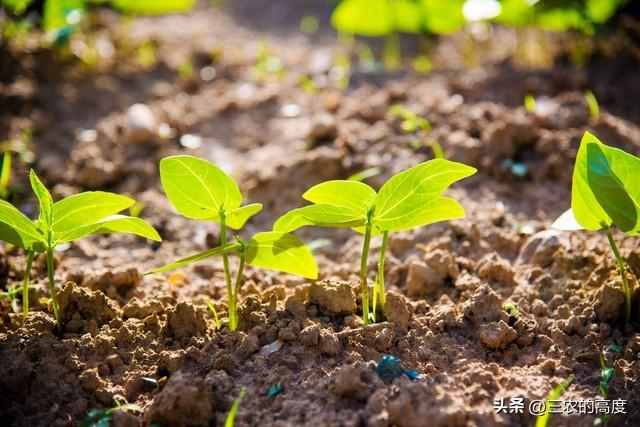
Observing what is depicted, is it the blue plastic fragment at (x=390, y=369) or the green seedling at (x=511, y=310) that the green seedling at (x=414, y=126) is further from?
the blue plastic fragment at (x=390, y=369)

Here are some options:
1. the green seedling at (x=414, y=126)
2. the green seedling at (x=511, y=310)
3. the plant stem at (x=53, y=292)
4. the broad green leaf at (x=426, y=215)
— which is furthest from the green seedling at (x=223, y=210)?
the green seedling at (x=414, y=126)

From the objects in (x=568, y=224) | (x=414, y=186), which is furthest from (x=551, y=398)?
(x=414, y=186)

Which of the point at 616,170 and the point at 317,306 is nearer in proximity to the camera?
the point at 616,170

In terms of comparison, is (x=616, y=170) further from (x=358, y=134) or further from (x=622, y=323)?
(x=358, y=134)

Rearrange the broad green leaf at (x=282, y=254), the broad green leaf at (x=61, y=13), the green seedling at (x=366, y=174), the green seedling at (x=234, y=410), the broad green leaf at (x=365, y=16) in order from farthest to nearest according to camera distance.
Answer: the broad green leaf at (x=365, y=16) < the broad green leaf at (x=61, y=13) < the green seedling at (x=366, y=174) < the broad green leaf at (x=282, y=254) < the green seedling at (x=234, y=410)

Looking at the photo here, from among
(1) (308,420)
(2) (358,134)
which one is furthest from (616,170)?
(2) (358,134)

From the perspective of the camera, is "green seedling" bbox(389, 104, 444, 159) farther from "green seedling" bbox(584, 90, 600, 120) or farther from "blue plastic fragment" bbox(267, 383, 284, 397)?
"blue plastic fragment" bbox(267, 383, 284, 397)
